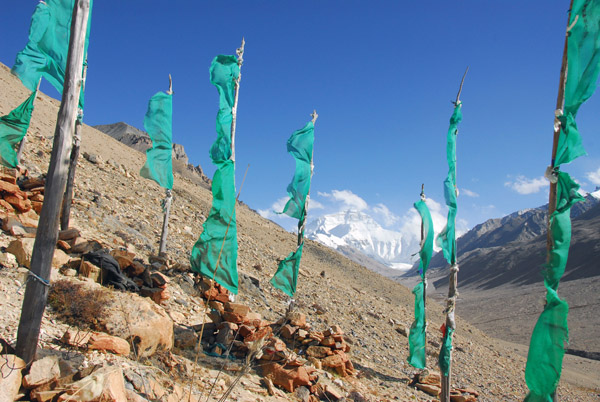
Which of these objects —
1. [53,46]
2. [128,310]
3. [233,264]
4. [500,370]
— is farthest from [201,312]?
[500,370]

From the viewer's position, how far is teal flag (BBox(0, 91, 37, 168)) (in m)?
6.77

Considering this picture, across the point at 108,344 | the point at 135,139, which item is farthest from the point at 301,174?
the point at 135,139

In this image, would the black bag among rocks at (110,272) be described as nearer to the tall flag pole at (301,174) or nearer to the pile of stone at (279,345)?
the pile of stone at (279,345)

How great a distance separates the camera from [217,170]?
869 centimetres

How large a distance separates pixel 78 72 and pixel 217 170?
4032 millimetres

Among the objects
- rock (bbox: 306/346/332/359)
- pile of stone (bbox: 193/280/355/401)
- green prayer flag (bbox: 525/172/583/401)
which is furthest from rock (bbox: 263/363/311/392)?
green prayer flag (bbox: 525/172/583/401)

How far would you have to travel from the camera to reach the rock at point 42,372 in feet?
13.0

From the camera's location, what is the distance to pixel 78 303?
20.0 feet

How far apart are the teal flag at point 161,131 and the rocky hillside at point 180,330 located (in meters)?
2.26

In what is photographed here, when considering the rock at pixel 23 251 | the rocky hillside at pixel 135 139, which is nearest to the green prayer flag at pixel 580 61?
the rock at pixel 23 251

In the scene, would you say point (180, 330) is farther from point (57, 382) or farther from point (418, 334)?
point (418, 334)

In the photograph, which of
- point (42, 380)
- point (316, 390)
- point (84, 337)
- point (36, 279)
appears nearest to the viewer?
point (42, 380)

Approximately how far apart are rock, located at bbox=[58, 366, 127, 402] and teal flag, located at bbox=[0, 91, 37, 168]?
4.58 m

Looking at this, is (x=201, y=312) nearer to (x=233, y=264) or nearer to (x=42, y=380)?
(x=233, y=264)
